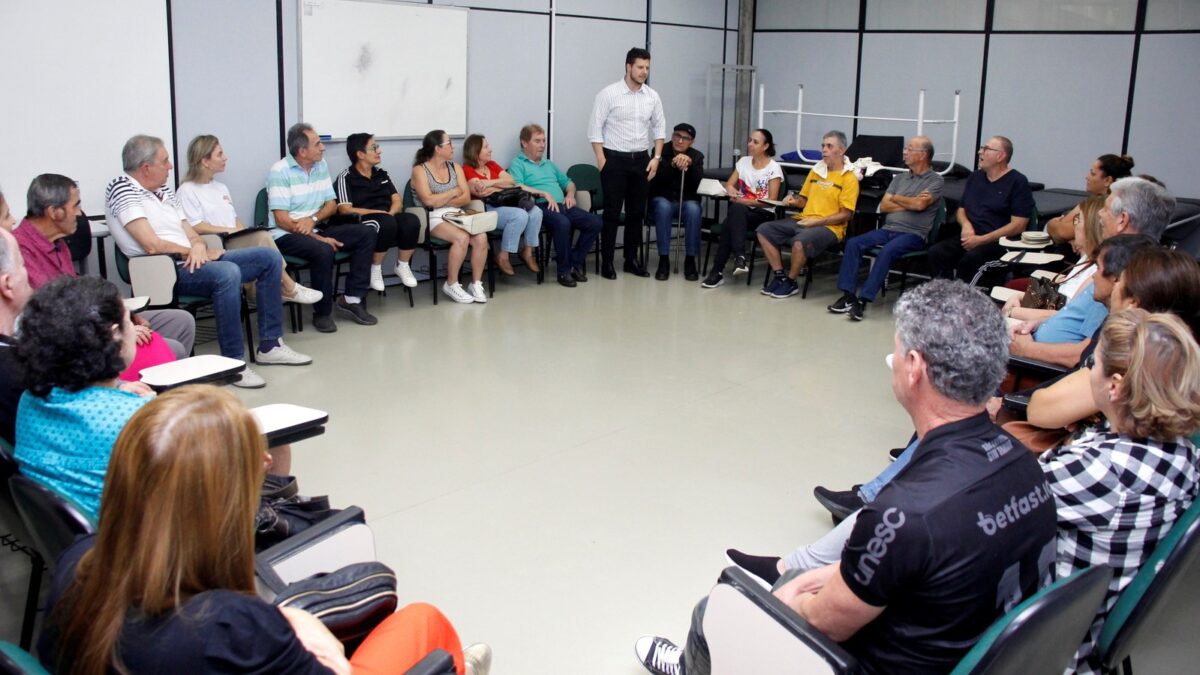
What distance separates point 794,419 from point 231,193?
359 centimetres

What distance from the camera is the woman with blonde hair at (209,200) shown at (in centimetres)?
536

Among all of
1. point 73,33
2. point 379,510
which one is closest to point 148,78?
point 73,33

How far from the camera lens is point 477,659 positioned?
7.14 ft

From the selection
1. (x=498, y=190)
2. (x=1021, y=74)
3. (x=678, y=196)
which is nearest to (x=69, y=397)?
(x=498, y=190)

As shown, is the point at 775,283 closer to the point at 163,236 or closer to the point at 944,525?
the point at 163,236

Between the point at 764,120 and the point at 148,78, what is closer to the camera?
the point at 148,78

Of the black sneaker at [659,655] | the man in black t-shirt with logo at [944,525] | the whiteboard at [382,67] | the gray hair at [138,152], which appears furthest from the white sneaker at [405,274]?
the man in black t-shirt with logo at [944,525]

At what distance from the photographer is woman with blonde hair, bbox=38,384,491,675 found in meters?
1.39

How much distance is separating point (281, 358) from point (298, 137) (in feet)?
4.60

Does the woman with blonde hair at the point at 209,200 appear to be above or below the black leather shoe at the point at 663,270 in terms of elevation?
above

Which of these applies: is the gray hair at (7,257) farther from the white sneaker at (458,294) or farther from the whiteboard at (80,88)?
the white sneaker at (458,294)

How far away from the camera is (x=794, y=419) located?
14.9 ft

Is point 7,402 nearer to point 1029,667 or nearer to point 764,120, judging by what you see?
point 1029,667

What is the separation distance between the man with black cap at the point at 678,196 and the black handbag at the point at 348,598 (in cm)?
580
